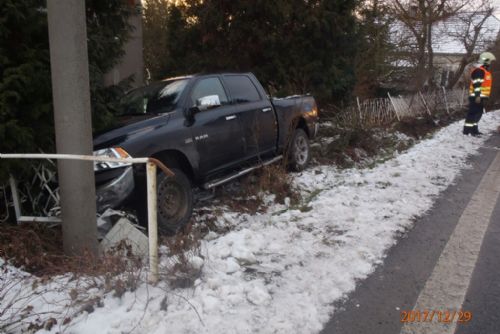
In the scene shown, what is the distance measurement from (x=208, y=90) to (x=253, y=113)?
84cm

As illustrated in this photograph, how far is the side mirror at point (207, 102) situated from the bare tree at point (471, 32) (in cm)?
2031

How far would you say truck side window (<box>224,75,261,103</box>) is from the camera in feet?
20.7

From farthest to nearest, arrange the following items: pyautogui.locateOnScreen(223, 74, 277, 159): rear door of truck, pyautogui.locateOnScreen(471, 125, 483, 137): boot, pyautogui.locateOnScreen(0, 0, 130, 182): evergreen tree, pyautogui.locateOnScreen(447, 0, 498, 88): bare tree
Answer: pyautogui.locateOnScreen(447, 0, 498, 88): bare tree, pyautogui.locateOnScreen(471, 125, 483, 137): boot, pyautogui.locateOnScreen(223, 74, 277, 159): rear door of truck, pyautogui.locateOnScreen(0, 0, 130, 182): evergreen tree

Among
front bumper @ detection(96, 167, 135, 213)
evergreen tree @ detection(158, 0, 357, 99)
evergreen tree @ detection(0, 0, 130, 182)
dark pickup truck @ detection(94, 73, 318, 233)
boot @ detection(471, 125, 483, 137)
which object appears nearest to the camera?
evergreen tree @ detection(0, 0, 130, 182)

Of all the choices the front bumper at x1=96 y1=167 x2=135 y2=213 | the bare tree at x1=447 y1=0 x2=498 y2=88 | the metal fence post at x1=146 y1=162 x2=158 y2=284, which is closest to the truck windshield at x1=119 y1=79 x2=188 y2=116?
the front bumper at x1=96 y1=167 x2=135 y2=213

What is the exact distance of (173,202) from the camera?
15.7 ft

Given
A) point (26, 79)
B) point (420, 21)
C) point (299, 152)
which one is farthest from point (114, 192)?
point (420, 21)

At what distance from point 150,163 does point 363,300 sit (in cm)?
183

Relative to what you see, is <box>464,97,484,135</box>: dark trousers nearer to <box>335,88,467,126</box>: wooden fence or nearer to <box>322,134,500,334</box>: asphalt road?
<box>335,88,467,126</box>: wooden fence

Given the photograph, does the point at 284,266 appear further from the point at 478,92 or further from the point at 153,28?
the point at 153,28

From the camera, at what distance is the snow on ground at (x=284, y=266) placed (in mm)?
2812

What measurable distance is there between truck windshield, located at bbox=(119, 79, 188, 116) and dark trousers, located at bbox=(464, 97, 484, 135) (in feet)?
28.5

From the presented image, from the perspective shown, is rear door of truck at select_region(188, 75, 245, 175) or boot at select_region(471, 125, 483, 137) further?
boot at select_region(471, 125, 483, 137)
